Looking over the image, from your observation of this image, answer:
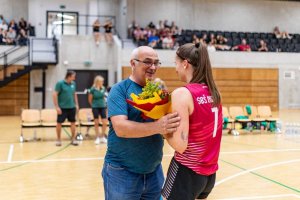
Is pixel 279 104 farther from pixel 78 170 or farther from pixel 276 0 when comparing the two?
pixel 78 170

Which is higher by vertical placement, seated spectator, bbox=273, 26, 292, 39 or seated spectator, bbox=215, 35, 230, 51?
seated spectator, bbox=273, 26, 292, 39

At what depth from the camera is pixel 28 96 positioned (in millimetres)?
19672

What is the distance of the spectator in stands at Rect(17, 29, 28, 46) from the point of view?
63.4 feet

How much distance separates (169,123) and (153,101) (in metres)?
0.17

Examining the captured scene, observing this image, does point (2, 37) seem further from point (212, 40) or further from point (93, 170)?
point (93, 170)

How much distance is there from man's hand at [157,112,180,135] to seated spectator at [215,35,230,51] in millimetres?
19520

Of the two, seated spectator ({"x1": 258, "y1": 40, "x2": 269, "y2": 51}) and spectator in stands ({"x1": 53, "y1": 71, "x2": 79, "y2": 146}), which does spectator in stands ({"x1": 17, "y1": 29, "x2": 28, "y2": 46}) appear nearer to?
spectator in stands ({"x1": 53, "y1": 71, "x2": 79, "y2": 146})

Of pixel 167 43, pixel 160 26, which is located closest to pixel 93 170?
pixel 167 43

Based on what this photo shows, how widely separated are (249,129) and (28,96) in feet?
40.4

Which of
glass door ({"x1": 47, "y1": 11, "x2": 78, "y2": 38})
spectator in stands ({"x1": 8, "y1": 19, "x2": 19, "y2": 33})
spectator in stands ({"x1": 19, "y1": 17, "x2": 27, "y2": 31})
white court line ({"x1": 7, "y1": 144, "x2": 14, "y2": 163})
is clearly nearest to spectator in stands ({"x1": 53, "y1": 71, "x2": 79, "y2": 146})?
white court line ({"x1": 7, "y1": 144, "x2": 14, "y2": 163})

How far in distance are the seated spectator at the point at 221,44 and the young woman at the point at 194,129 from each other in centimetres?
1933

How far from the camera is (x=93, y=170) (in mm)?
6754

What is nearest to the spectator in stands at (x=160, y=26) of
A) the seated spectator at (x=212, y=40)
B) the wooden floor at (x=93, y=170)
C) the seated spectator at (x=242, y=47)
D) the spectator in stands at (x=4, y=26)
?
the seated spectator at (x=212, y=40)

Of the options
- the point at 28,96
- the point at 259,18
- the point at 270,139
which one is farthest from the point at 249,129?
the point at 259,18
